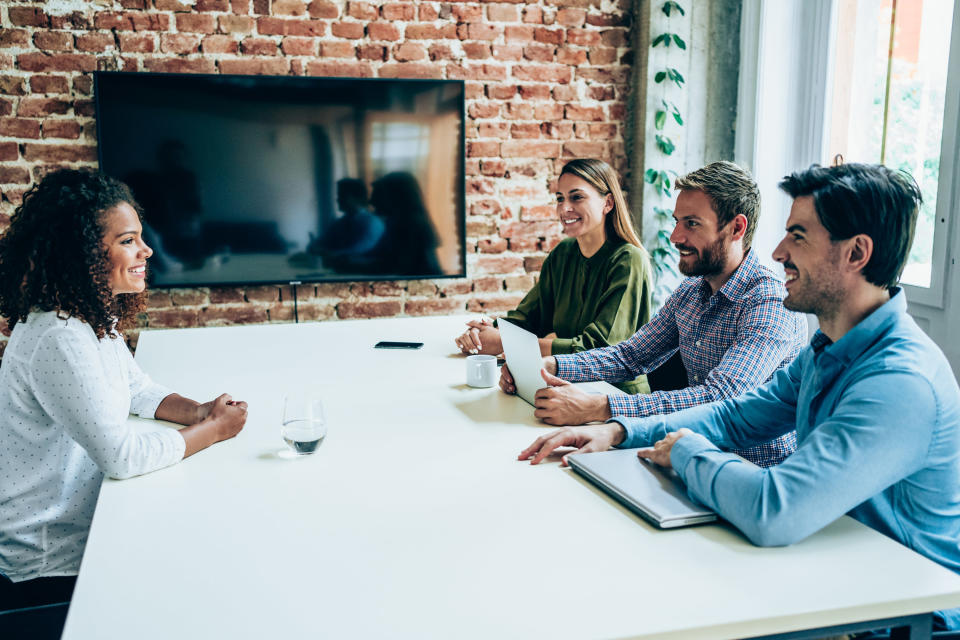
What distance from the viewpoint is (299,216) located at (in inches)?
139

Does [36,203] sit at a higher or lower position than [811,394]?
higher

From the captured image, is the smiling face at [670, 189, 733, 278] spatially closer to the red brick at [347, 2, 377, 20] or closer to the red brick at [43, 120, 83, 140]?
the red brick at [347, 2, 377, 20]

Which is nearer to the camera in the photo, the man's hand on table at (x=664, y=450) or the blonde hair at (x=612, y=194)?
the man's hand on table at (x=664, y=450)

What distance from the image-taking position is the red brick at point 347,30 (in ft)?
11.5

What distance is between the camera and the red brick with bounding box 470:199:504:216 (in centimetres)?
380

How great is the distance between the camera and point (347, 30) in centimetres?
353

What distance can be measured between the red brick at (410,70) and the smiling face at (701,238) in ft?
6.35

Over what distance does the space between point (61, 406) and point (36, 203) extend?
447mm

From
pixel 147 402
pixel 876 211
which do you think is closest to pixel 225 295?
pixel 147 402

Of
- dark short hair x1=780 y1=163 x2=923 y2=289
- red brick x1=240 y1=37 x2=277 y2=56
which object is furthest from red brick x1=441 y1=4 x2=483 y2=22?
dark short hair x1=780 y1=163 x2=923 y2=289

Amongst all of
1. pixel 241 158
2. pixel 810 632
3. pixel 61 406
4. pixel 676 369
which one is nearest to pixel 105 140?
pixel 241 158

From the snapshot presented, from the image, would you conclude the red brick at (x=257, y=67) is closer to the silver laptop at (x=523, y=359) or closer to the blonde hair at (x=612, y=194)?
the blonde hair at (x=612, y=194)

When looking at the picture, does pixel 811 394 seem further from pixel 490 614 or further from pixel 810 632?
pixel 490 614

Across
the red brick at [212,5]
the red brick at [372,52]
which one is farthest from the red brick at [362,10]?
the red brick at [212,5]
